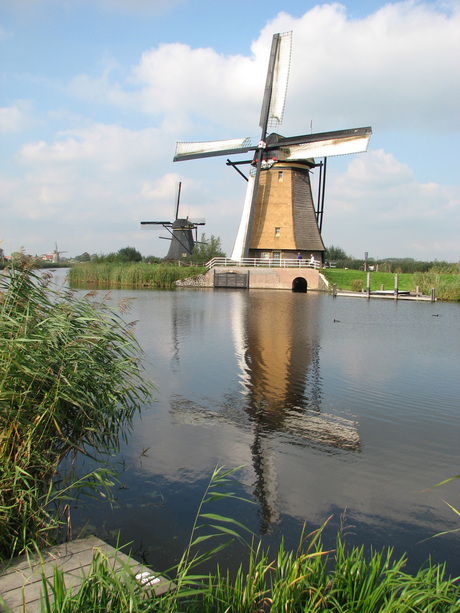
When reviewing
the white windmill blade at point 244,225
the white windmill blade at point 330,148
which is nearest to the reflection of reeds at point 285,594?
the white windmill blade at point 330,148

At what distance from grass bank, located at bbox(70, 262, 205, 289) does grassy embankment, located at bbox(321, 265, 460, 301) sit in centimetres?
916

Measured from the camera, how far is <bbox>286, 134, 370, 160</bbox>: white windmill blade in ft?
88.1

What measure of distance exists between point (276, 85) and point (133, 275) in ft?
50.0

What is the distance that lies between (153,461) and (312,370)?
4741 millimetres

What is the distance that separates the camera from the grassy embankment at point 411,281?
25.2m

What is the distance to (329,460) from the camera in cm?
472

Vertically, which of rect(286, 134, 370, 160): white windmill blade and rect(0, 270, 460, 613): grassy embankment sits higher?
rect(286, 134, 370, 160): white windmill blade

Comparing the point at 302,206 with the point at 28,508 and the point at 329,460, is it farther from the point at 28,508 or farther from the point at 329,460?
the point at 28,508

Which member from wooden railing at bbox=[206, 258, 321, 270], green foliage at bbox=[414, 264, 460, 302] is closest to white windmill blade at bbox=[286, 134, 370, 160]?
wooden railing at bbox=[206, 258, 321, 270]

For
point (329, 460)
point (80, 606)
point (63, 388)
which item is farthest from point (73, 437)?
point (329, 460)

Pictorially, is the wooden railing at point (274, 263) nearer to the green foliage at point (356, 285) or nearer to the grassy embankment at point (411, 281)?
the grassy embankment at point (411, 281)

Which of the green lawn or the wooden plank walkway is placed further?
the green lawn

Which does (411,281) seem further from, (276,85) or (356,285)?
(276,85)

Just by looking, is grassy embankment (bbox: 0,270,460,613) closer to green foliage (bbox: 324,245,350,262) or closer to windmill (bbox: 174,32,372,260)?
windmill (bbox: 174,32,372,260)
